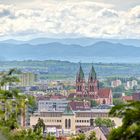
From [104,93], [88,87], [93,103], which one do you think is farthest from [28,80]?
[88,87]

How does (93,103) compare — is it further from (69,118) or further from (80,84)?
(69,118)

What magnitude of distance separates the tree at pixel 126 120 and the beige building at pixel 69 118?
74.0m

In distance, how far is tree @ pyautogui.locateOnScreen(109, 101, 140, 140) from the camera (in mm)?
6160

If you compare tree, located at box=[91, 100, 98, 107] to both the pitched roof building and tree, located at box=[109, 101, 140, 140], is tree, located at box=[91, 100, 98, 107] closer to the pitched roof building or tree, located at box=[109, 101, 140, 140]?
the pitched roof building

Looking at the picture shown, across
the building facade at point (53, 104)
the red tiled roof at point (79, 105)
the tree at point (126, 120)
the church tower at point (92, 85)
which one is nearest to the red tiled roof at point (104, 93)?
the church tower at point (92, 85)

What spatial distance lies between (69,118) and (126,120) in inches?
3082

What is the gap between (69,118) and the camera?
8444 centimetres

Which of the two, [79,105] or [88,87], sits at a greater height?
[88,87]

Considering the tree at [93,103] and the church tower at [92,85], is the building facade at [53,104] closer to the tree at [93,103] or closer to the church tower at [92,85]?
the tree at [93,103]

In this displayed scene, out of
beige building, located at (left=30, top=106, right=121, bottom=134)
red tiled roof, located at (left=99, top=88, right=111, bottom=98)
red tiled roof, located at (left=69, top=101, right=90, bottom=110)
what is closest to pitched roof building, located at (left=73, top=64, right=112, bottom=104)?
red tiled roof, located at (left=99, top=88, right=111, bottom=98)

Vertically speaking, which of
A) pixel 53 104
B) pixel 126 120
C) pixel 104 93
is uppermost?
pixel 104 93

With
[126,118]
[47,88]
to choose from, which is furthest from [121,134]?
[47,88]

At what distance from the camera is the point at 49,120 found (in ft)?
299

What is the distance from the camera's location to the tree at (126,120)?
616 cm
